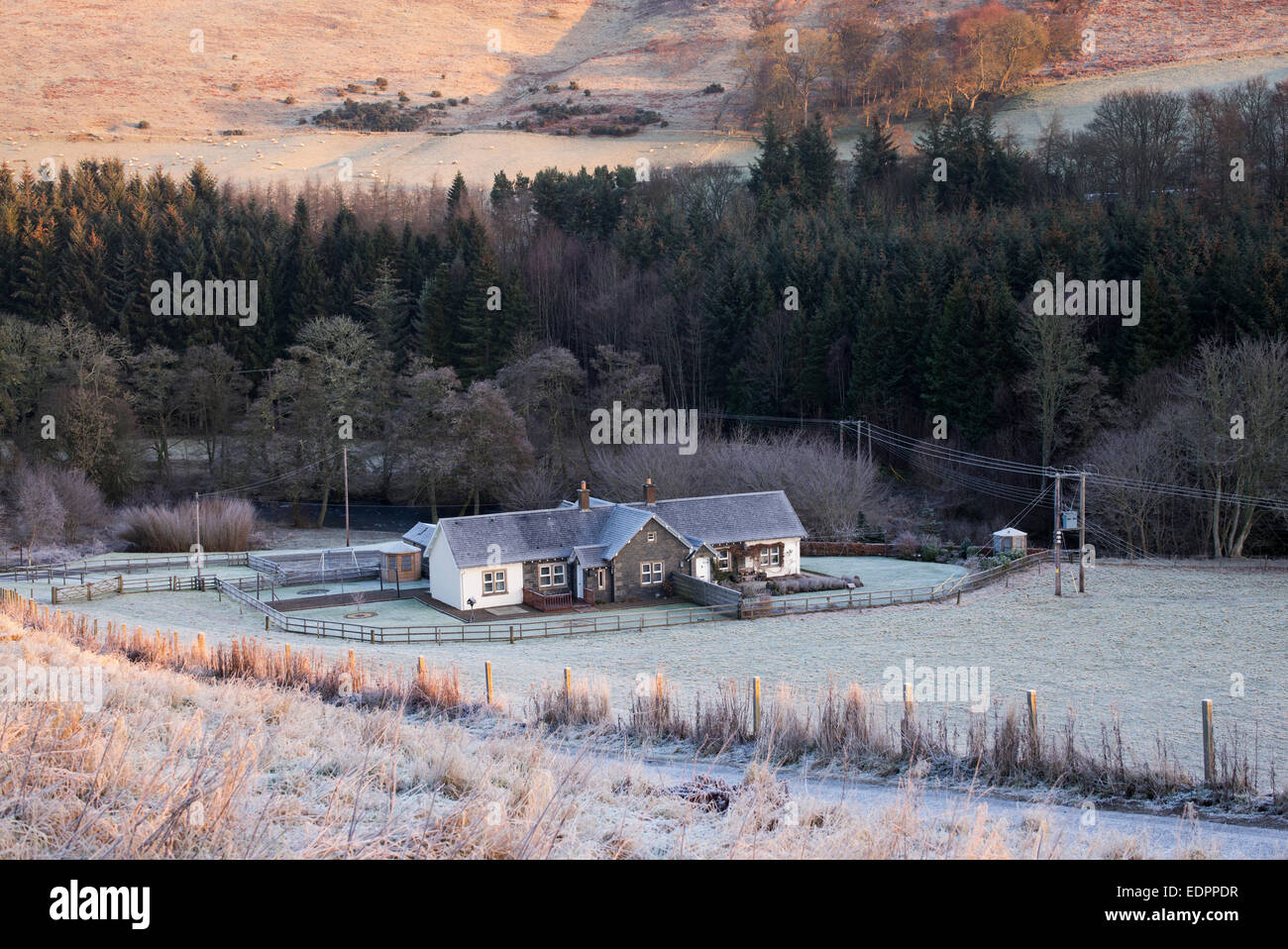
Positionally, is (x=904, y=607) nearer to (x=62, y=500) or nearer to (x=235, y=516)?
(x=235, y=516)

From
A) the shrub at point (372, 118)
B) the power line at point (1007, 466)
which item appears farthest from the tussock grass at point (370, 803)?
the shrub at point (372, 118)

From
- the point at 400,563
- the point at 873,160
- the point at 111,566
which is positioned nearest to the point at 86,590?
the point at 111,566

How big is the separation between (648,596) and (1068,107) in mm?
70176

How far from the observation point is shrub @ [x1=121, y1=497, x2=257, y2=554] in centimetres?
4556

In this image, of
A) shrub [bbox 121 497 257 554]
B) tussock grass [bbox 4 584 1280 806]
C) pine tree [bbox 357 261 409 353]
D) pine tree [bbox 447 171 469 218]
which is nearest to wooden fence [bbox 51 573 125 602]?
shrub [bbox 121 497 257 554]

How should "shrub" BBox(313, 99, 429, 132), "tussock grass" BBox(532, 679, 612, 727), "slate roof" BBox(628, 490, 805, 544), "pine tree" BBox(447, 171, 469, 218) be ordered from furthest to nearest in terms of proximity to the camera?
"shrub" BBox(313, 99, 429, 132)
"pine tree" BBox(447, 171, 469, 218)
"slate roof" BBox(628, 490, 805, 544)
"tussock grass" BBox(532, 679, 612, 727)

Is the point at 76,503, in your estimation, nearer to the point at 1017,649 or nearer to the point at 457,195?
the point at 457,195

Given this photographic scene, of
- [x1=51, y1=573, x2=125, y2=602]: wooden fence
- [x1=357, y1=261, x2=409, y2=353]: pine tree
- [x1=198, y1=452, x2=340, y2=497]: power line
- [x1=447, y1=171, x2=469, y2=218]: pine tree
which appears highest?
[x1=447, y1=171, x2=469, y2=218]: pine tree

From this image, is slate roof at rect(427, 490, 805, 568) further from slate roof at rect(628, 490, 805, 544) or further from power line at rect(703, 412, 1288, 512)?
power line at rect(703, 412, 1288, 512)

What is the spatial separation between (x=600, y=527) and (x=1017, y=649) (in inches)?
579

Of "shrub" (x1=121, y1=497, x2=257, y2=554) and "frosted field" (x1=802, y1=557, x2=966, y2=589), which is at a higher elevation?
"shrub" (x1=121, y1=497, x2=257, y2=554)

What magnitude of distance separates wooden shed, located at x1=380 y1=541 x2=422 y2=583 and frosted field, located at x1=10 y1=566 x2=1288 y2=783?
5.67 metres

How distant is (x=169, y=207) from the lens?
7075 centimetres

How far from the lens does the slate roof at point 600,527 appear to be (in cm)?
3384
